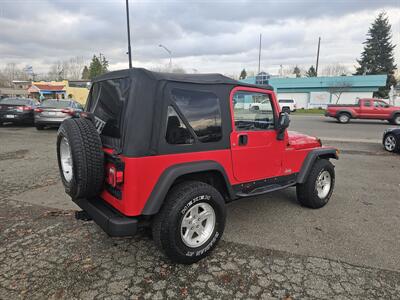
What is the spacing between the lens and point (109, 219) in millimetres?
2502

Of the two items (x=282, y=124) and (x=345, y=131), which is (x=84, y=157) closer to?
(x=282, y=124)

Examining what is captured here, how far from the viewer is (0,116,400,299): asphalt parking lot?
2.42 meters

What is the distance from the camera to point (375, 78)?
38438mm

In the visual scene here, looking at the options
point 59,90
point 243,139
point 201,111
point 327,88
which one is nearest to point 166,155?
point 201,111

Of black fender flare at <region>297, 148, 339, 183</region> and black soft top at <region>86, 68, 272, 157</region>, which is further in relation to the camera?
black fender flare at <region>297, 148, 339, 183</region>

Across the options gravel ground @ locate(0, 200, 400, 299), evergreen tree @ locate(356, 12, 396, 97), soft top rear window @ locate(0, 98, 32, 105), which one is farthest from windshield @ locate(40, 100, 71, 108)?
evergreen tree @ locate(356, 12, 396, 97)

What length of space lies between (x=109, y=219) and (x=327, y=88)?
150ft

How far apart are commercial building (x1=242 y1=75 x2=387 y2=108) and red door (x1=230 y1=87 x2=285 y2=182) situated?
3580 cm

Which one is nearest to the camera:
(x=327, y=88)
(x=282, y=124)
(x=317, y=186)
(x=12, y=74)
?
(x=282, y=124)

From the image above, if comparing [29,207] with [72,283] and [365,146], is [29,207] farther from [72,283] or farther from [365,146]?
[365,146]

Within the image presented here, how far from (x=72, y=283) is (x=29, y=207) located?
7.25ft

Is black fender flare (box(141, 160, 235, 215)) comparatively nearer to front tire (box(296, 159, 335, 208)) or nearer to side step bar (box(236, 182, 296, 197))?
side step bar (box(236, 182, 296, 197))

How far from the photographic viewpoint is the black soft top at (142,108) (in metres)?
2.44

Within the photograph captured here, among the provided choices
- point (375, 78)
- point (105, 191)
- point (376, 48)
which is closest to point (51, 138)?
point (105, 191)
